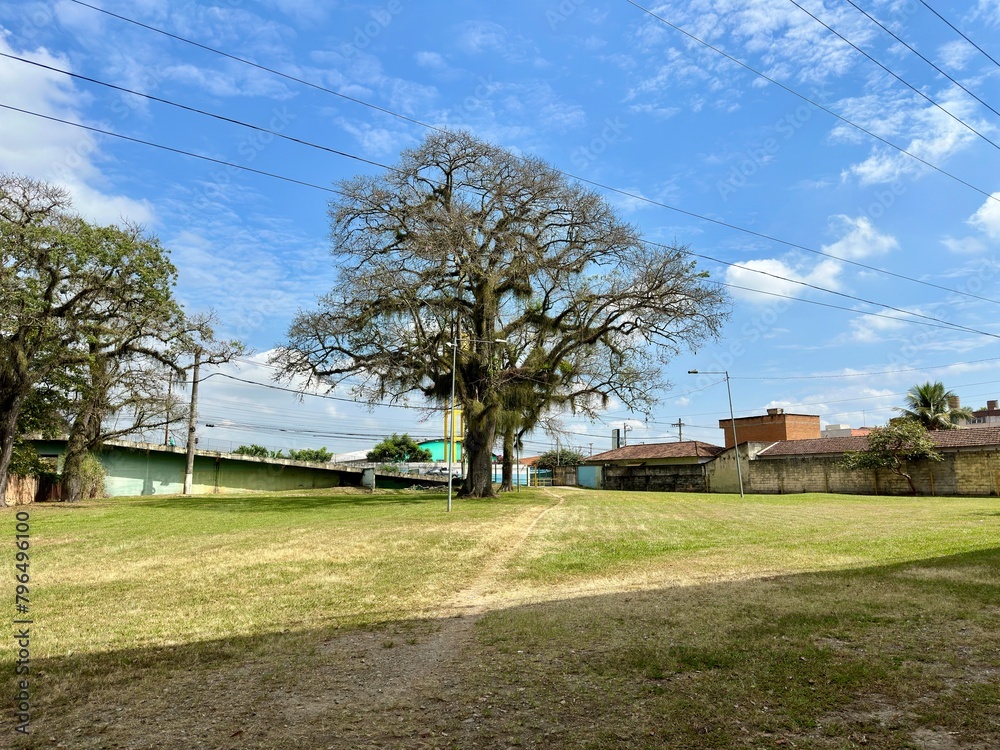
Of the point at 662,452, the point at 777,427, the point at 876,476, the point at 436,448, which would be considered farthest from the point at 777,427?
the point at 436,448

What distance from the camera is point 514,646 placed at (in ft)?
20.3

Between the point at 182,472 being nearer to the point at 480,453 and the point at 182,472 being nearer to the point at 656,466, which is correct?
the point at 480,453

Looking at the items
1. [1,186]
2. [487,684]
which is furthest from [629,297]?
[1,186]

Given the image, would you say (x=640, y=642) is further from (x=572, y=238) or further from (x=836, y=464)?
(x=836, y=464)

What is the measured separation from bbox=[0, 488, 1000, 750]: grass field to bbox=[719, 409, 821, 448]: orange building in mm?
46635

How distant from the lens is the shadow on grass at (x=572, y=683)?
13.4ft

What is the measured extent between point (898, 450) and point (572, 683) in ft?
129

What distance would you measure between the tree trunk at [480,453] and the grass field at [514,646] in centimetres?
1343

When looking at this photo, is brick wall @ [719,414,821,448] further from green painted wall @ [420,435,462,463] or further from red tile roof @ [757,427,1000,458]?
green painted wall @ [420,435,462,463]

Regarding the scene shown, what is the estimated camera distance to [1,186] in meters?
25.8

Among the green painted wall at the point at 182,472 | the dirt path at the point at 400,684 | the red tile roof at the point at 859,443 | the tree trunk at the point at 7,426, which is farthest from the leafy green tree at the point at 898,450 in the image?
the tree trunk at the point at 7,426

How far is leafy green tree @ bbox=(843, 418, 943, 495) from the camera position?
36500mm

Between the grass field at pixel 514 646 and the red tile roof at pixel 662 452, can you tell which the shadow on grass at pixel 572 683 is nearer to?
the grass field at pixel 514 646

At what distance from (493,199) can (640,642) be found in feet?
77.1
